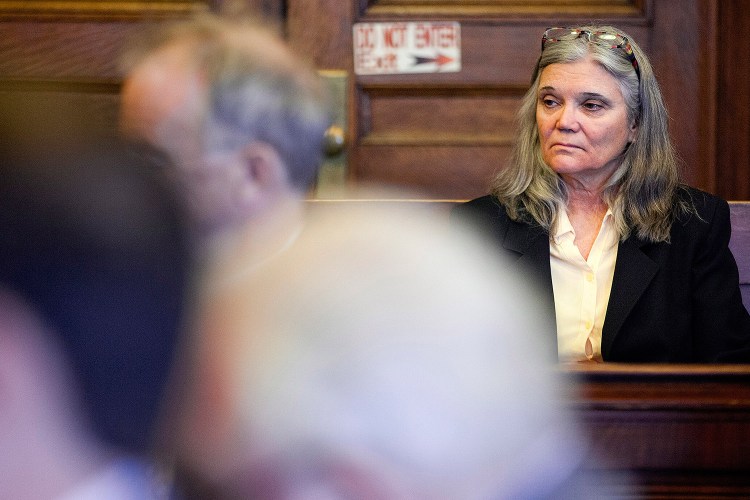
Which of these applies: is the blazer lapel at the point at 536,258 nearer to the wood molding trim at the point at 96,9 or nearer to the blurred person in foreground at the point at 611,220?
the blurred person in foreground at the point at 611,220

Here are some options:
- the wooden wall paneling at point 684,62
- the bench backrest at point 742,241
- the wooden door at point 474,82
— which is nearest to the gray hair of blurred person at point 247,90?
the bench backrest at point 742,241

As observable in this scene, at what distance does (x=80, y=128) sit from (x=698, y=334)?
5.06ft

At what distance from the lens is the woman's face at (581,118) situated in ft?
6.77

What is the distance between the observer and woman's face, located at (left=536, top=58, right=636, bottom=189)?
2.06 meters

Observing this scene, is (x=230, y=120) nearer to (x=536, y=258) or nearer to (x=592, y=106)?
(x=536, y=258)

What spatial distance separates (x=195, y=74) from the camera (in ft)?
3.00

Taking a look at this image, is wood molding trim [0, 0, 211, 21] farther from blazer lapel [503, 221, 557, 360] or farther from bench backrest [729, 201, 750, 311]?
bench backrest [729, 201, 750, 311]

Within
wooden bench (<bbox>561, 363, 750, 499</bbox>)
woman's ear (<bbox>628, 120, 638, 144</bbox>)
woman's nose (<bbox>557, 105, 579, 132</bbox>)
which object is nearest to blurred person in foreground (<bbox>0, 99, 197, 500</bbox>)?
wooden bench (<bbox>561, 363, 750, 499</bbox>)

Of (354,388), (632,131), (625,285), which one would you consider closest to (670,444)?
(354,388)

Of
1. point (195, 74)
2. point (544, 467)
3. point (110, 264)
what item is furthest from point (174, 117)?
point (544, 467)

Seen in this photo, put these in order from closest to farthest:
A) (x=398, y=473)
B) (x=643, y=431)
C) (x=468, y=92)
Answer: (x=398, y=473) < (x=643, y=431) < (x=468, y=92)

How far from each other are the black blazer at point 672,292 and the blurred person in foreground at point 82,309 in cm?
136

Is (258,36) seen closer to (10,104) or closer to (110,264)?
(10,104)

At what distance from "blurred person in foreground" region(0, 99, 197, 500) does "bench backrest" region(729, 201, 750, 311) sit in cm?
175
